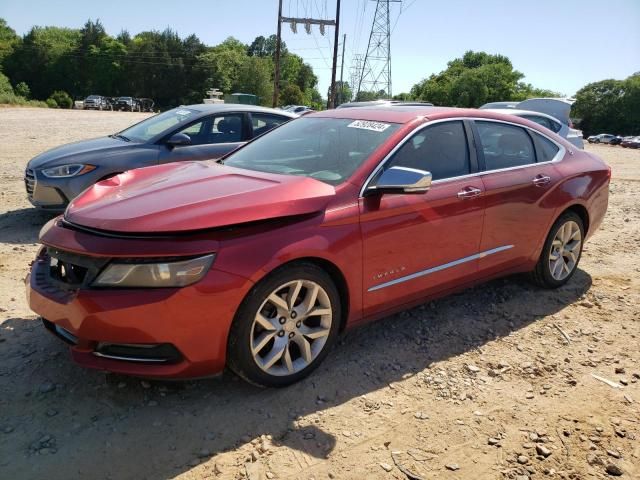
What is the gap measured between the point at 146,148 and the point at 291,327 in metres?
4.21

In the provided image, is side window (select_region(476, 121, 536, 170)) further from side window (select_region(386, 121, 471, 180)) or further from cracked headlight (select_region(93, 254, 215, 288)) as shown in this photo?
cracked headlight (select_region(93, 254, 215, 288))

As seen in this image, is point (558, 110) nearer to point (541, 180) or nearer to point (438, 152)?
point (541, 180)

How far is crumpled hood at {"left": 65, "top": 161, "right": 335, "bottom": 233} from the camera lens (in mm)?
2625

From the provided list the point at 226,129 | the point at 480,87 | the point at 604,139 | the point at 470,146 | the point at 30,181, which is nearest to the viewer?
the point at 470,146

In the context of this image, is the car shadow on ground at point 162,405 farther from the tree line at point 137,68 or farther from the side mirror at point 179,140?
the tree line at point 137,68

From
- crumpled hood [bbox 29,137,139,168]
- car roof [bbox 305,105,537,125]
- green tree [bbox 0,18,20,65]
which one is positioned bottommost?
crumpled hood [bbox 29,137,139,168]

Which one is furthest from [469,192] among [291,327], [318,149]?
[291,327]

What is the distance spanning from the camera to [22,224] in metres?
6.27

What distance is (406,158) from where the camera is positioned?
3.44 m

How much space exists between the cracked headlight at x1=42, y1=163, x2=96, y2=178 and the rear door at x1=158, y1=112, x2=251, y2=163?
0.85 metres

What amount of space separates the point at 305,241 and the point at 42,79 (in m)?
94.2

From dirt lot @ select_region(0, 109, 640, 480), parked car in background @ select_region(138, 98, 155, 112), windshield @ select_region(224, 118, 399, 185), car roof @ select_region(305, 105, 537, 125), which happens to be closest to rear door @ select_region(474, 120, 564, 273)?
car roof @ select_region(305, 105, 537, 125)

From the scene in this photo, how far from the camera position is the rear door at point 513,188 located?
388cm

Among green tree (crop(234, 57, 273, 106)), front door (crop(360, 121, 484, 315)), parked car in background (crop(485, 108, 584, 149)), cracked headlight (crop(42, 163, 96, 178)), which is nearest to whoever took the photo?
front door (crop(360, 121, 484, 315))
